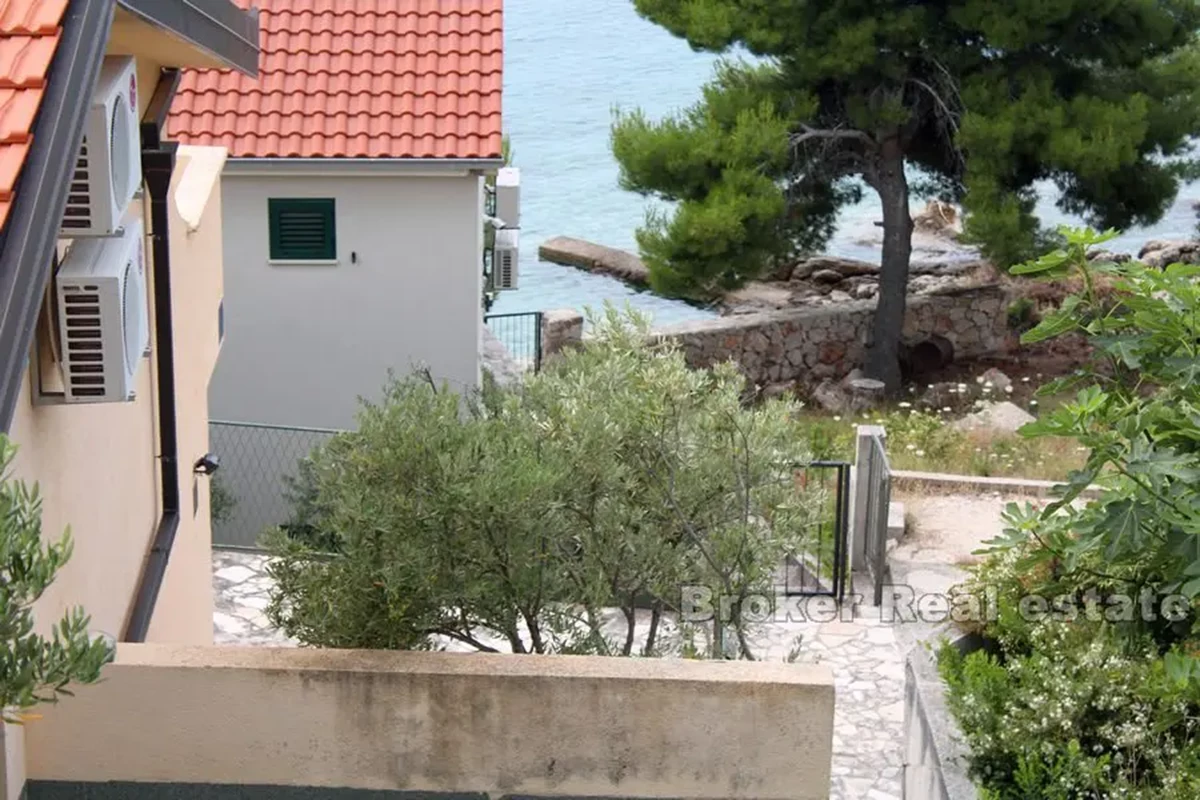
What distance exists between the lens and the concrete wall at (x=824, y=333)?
72.4 ft

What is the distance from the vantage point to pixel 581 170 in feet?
155

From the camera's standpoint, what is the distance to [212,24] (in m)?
6.66

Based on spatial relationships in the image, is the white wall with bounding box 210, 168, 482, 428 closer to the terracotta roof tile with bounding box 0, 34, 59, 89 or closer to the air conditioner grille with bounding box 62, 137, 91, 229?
the air conditioner grille with bounding box 62, 137, 91, 229

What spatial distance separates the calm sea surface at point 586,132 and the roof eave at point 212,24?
20.4 feet

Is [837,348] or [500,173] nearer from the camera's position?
[500,173]

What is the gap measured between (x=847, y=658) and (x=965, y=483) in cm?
410

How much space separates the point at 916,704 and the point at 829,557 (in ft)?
15.7

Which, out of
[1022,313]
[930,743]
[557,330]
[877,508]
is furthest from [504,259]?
[1022,313]

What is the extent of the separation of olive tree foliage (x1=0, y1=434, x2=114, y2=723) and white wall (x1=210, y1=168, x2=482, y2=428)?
37.3 ft

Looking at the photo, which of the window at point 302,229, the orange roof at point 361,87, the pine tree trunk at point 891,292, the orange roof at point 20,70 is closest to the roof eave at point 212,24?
the orange roof at point 20,70

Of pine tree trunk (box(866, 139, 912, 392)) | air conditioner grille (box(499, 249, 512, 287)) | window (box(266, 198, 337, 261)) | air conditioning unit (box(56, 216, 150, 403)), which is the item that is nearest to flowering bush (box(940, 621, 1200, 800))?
air conditioning unit (box(56, 216, 150, 403))

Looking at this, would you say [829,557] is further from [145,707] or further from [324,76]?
[145,707]

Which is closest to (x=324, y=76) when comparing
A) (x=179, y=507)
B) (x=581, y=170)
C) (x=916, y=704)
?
(x=179, y=507)

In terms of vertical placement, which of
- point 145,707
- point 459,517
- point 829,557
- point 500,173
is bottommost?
point 829,557
